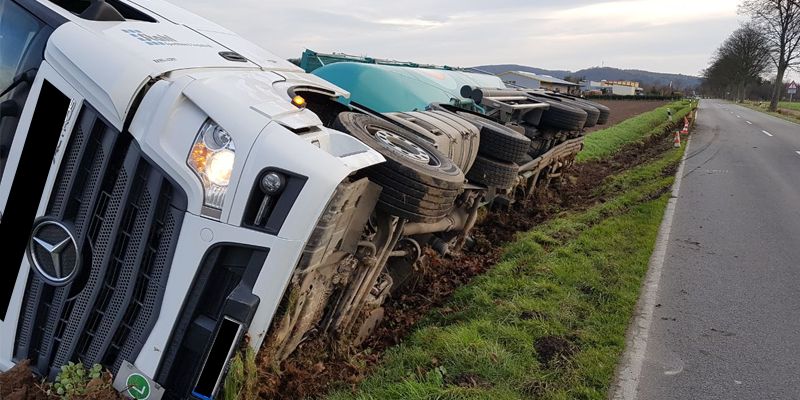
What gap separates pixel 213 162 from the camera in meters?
2.50

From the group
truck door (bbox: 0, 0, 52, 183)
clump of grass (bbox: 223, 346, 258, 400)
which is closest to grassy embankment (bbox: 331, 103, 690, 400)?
clump of grass (bbox: 223, 346, 258, 400)

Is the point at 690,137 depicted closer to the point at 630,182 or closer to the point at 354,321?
the point at 630,182

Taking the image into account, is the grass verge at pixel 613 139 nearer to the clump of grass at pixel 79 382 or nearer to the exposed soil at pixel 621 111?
the exposed soil at pixel 621 111

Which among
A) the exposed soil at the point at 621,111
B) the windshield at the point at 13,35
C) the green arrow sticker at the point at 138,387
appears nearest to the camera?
the green arrow sticker at the point at 138,387

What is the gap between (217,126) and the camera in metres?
2.54

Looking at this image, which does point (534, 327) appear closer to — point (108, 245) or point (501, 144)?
point (501, 144)

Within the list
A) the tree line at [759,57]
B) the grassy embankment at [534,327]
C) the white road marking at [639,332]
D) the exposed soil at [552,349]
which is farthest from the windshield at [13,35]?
the tree line at [759,57]

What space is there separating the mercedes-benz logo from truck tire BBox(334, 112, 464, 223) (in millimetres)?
1338

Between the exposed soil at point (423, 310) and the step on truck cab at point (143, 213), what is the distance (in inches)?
17.8

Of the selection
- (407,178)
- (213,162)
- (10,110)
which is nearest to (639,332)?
(407,178)

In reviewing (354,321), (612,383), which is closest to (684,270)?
(612,383)

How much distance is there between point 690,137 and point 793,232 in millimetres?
14375

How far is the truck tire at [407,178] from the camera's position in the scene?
3.17m

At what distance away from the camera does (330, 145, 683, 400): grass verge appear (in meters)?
3.47
